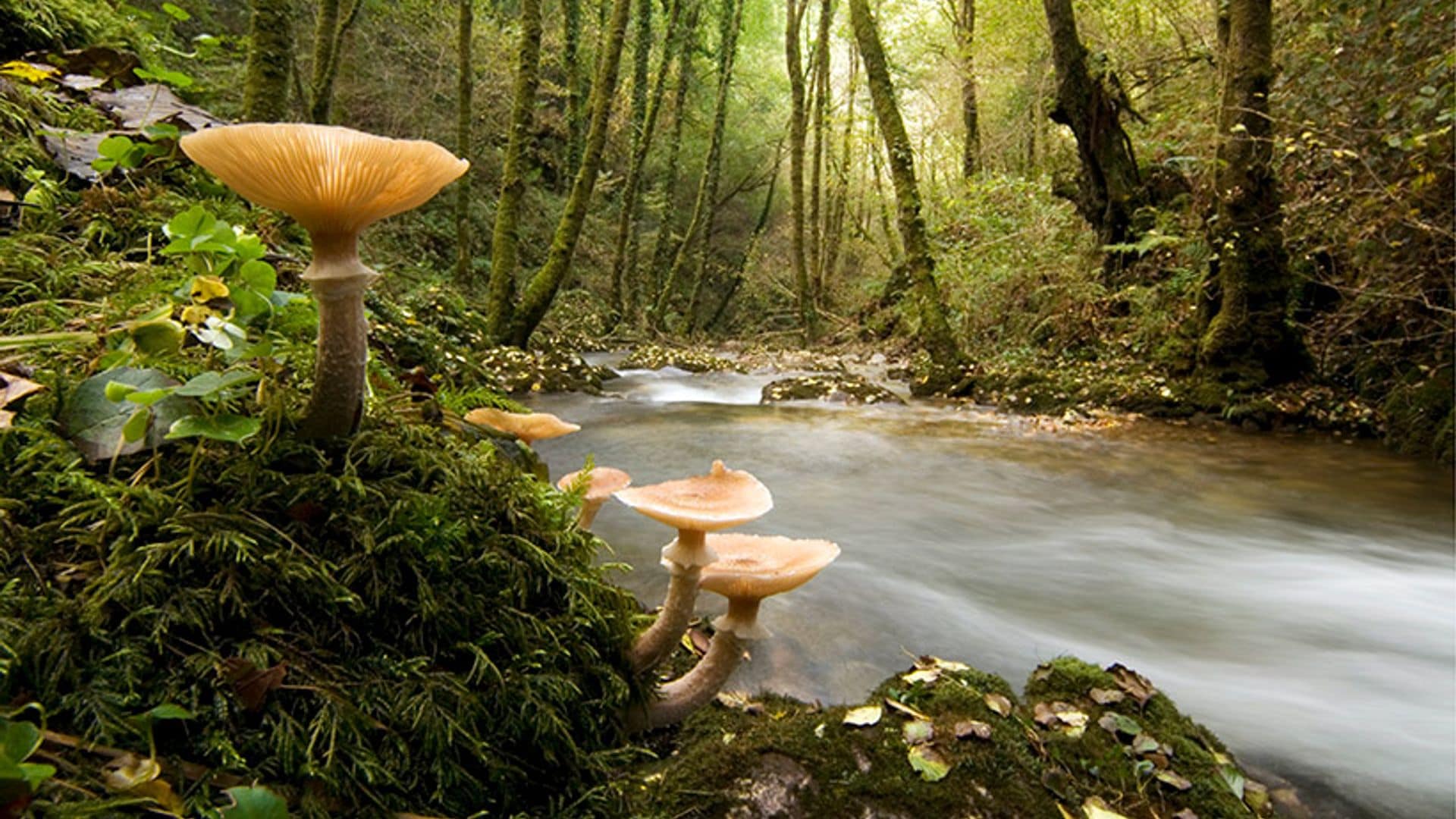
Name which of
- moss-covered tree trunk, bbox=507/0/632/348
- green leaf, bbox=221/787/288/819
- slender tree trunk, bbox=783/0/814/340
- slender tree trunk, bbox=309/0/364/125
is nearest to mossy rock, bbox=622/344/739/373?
moss-covered tree trunk, bbox=507/0/632/348

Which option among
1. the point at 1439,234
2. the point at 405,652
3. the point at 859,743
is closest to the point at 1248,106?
the point at 1439,234

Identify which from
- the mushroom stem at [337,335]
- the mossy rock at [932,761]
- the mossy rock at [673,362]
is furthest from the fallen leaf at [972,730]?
the mossy rock at [673,362]

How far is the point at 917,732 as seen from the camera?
5.74ft

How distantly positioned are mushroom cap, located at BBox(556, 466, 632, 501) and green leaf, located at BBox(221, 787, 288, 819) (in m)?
1.07

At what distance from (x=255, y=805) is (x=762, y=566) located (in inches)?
43.5

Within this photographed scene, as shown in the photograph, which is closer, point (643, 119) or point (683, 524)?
point (683, 524)

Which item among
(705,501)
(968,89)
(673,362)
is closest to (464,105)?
(673,362)

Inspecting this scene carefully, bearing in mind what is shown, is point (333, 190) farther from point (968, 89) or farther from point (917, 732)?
point (968, 89)

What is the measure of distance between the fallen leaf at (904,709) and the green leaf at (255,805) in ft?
4.68

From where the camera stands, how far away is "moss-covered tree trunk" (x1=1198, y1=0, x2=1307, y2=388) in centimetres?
700

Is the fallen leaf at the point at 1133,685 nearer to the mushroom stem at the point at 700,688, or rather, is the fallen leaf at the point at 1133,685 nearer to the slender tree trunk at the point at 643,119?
the mushroom stem at the point at 700,688

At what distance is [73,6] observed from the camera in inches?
163

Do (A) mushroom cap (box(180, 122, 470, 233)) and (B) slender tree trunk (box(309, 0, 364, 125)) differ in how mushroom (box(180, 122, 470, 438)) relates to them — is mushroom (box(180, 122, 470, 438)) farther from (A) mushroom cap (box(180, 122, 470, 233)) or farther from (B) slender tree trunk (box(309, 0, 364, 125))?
(B) slender tree trunk (box(309, 0, 364, 125))

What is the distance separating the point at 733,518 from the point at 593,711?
0.52m
